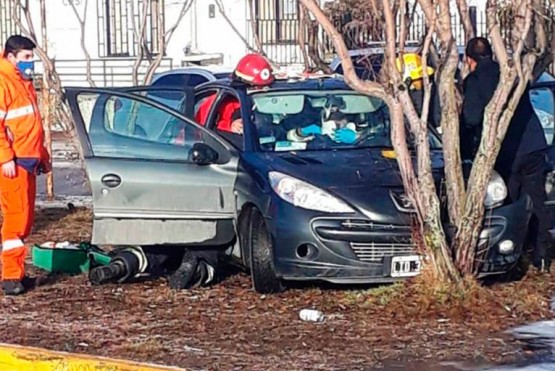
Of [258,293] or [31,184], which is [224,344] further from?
[31,184]

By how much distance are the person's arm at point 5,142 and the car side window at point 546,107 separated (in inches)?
170

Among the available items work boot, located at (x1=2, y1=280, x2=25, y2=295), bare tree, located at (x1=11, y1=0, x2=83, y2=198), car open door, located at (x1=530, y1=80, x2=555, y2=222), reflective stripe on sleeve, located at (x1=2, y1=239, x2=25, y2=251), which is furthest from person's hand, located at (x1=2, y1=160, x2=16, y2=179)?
A: car open door, located at (x1=530, y1=80, x2=555, y2=222)

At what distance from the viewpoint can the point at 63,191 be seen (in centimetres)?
1700

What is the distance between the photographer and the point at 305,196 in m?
8.87

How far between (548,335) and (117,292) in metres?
3.19

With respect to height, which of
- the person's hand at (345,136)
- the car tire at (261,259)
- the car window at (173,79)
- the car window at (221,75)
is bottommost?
the car tire at (261,259)

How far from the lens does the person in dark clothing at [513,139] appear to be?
9.46m

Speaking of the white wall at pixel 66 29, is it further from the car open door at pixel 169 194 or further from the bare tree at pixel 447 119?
the bare tree at pixel 447 119

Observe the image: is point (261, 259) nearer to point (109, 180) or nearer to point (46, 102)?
point (109, 180)

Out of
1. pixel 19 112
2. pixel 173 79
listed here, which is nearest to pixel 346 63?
pixel 19 112

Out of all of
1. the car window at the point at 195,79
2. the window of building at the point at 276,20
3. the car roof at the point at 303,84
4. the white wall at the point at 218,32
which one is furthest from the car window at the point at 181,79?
the window of building at the point at 276,20

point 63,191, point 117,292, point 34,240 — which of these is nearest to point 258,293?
point 117,292

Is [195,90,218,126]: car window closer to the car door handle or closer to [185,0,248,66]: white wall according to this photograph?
the car door handle

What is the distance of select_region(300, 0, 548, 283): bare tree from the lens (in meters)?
8.46
